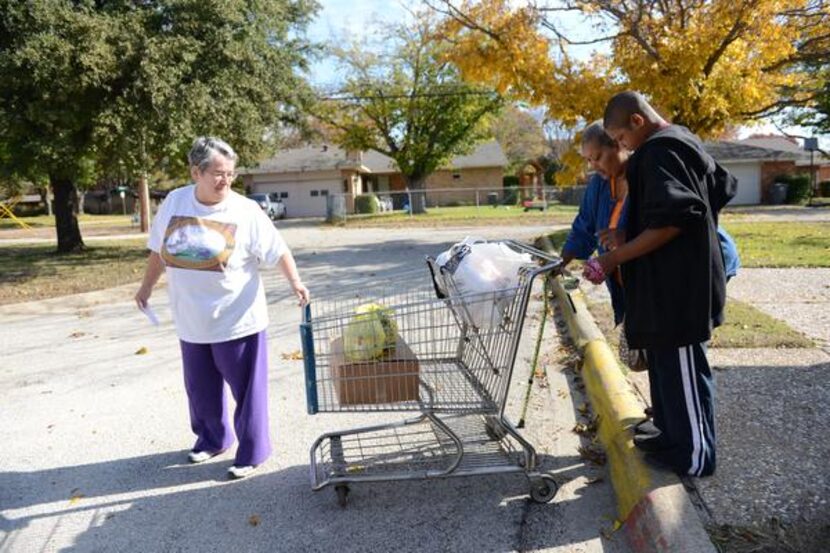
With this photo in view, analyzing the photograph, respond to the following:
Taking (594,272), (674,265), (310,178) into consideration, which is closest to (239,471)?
(594,272)

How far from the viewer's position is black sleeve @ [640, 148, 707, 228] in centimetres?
279

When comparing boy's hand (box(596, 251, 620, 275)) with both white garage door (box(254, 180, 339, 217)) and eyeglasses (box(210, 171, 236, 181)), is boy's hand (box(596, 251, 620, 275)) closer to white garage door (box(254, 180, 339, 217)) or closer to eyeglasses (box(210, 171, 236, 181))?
A: eyeglasses (box(210, 171, 236, 181))

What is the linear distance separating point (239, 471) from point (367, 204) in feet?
127

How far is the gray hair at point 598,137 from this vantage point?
3.56 metres

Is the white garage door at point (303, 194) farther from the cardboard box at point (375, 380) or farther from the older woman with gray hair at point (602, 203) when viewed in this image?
the cardboard box at point (375, 380)

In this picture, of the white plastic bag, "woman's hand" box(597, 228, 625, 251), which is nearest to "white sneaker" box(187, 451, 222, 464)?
the white plastic bag

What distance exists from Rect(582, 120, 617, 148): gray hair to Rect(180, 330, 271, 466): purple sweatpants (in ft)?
7.66

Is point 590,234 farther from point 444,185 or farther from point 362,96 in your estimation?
point 444,185

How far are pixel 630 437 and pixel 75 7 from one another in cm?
1411

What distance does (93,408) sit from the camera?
17.1ft

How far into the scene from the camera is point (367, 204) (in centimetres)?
4194

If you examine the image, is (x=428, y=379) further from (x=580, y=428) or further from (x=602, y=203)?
(x=602, y=203)

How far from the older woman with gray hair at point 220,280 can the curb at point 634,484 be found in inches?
75.6

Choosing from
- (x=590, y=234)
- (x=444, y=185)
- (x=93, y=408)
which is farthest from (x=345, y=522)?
(x=444, y=185)
